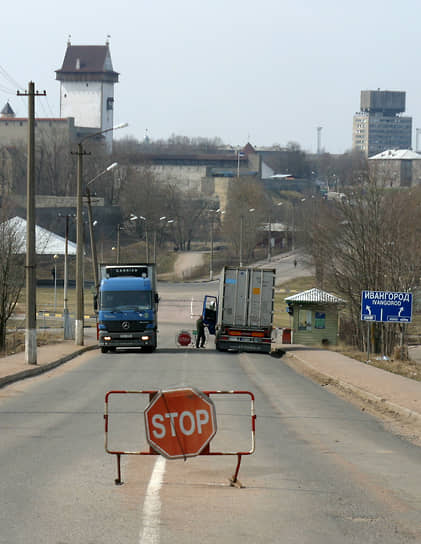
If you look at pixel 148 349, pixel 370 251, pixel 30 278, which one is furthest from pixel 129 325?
pixel 370 251

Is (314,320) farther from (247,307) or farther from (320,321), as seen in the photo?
(247,307)

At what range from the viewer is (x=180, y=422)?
9414mm

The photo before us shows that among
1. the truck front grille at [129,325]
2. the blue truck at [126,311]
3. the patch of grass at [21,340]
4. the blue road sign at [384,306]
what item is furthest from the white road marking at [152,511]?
the patch of grass at [21,340]

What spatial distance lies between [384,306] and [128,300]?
1155 cm

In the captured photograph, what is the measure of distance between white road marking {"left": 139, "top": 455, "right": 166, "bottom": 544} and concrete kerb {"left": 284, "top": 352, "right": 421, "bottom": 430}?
312 inches

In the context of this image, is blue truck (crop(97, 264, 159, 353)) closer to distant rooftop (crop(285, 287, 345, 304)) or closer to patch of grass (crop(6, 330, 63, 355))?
patch of grass (crop(6, 330, 63, 355))

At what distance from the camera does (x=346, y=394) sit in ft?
72.5

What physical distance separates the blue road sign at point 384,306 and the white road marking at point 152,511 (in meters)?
21.8

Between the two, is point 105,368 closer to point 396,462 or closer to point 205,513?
point 396,462

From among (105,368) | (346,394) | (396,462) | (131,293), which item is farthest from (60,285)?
(396,462)

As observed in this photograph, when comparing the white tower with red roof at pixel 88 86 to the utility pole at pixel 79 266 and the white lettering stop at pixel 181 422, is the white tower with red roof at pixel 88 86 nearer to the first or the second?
the utility pole at pixel 79 266

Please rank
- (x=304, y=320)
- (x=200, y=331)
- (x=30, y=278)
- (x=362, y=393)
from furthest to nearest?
(x=304, y=320), (x=200, y=331), (x=30, y=278), (x=362, y=393)

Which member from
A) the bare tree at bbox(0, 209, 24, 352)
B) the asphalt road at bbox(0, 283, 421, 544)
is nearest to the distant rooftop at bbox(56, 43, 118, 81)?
the bare tree at bbox(0, 209, 24, 352)

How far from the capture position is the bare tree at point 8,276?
130ft
